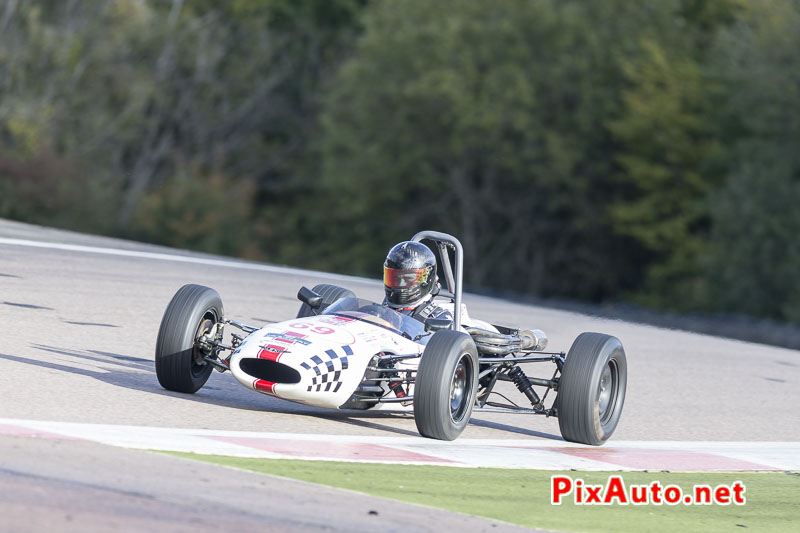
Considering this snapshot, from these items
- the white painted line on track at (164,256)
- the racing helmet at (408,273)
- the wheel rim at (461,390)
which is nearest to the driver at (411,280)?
the racing helmet at (408,273)

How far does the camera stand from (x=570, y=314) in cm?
2223

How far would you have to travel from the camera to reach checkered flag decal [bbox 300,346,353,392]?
9.25m

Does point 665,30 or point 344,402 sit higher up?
point 665,30

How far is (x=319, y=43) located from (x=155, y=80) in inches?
433

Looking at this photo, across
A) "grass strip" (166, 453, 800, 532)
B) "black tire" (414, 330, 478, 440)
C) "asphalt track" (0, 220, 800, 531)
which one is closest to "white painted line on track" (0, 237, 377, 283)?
"asphalt track" (0, 220, 800, 531)

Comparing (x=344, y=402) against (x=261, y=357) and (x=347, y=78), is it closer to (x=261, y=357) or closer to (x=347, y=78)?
(x=261, y=357)

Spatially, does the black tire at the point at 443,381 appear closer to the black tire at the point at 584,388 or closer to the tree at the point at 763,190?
the black tire at the point at 584,388

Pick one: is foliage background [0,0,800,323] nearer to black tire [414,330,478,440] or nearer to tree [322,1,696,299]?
tree [322,1,696,299]

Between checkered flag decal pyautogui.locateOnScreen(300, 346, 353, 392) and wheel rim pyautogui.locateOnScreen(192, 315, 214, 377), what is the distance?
1207 mm

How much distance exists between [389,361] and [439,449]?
31.6 inches

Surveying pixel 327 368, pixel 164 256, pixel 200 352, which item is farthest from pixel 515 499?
pixel 164 256

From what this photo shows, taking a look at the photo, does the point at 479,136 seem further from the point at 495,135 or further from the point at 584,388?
the point at 584,388

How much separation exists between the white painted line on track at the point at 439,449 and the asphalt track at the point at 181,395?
10.2 inches

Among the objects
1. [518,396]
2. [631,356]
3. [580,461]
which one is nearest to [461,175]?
[631,356]
